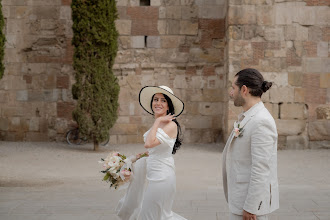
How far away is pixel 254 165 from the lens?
2.47 metres

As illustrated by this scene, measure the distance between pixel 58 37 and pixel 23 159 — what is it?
3.89 m

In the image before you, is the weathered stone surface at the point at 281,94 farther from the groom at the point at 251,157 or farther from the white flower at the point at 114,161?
the groom at the point at 251,157

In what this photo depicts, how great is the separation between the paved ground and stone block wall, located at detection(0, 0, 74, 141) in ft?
2.68

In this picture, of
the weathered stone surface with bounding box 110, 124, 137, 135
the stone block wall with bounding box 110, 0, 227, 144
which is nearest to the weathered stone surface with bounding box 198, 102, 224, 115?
the stone block wall with bounding box 110, 0, 227, 144

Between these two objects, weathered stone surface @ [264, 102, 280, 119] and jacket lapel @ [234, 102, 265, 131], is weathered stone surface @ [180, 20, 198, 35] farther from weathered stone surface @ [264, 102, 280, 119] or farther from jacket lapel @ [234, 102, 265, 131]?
jacket lapel @ [234, 102, 265, 131]

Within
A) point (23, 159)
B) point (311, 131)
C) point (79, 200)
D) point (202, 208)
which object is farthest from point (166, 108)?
point (311, 131)

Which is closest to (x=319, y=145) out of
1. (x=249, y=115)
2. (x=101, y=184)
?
(x=101, y=184)

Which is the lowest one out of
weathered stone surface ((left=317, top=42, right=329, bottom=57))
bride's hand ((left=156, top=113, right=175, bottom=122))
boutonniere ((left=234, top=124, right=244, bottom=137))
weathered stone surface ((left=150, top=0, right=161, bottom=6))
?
bride's hand ((left=156, top=113, right=175, bottom=122))

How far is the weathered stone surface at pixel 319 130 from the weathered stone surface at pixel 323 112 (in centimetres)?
11

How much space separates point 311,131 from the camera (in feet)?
33.0

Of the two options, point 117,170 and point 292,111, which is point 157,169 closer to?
point 117,170

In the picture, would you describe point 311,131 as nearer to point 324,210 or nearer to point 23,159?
point 324,210

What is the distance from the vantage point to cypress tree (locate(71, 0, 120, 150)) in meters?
9.86

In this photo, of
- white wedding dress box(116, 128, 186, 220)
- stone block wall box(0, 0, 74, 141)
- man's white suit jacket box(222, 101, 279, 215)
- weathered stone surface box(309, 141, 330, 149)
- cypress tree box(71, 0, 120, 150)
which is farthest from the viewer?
stone block wall box(0, 0, 74, 141)
